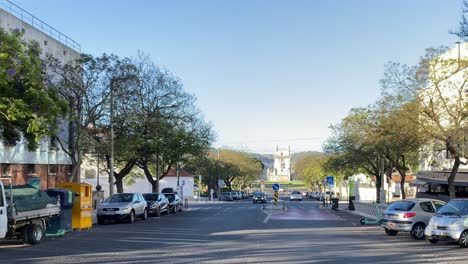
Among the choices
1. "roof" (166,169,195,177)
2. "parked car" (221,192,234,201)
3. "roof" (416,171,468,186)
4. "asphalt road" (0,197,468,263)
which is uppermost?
"roof" (166,169,195,177)

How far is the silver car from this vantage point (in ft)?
68.1

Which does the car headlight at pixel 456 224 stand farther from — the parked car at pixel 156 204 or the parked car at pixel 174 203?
the parked car at pixel 174 203

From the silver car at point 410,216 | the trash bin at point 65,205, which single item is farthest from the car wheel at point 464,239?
the trash bin at point 65,205

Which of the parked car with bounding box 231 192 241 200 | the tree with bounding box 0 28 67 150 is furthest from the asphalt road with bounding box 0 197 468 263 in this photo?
the parked car with bounding box 231 192 241 200

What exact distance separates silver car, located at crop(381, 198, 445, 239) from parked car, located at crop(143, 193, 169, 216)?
1732cm

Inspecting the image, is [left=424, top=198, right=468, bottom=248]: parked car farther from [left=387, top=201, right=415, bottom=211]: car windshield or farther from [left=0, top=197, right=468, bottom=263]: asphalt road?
[left=387, top=201, right=415, bottom=211]: car windshield

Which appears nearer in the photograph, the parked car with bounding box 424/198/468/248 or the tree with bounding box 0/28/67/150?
the parked car with bounding box 424/198/468/248

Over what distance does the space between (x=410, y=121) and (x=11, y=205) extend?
19539 millimetres

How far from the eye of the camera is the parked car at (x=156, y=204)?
1393 inches

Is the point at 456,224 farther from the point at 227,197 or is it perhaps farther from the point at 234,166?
the point at 234,166

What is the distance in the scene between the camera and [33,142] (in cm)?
1964

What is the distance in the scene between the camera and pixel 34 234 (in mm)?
17906

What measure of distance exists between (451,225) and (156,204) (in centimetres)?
2170

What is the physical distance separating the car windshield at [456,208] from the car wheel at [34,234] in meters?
13.2
